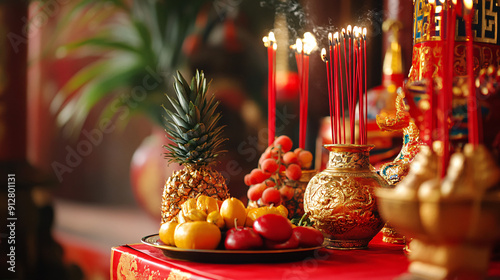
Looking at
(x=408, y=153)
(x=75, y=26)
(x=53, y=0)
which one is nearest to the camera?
(x=408, y=153)

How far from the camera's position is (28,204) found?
2521mm

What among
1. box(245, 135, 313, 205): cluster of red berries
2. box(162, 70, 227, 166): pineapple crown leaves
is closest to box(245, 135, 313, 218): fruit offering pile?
box(245, 135, 313, 205): cluster of red berries

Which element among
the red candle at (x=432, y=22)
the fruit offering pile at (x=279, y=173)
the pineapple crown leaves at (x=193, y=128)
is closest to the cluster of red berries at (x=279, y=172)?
the fruit offering pile at (x=279, y=173)

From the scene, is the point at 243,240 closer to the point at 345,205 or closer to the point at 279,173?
the point at 345,205

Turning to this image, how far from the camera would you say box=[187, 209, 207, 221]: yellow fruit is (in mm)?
923

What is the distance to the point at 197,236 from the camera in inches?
33.2

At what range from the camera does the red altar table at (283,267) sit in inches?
29.8

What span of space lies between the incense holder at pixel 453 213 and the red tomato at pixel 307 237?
0.28 metres

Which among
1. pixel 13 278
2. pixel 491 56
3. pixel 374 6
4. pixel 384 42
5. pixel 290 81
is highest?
pixel 374 6

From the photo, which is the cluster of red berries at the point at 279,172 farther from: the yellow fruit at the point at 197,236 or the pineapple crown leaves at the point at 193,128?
the yellow fruit at the point at 197,236

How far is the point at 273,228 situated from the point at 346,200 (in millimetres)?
190

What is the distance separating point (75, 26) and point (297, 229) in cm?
250

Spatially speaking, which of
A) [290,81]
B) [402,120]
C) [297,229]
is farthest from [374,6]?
[297,229]

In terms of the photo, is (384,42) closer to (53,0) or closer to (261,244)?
(53,0)
